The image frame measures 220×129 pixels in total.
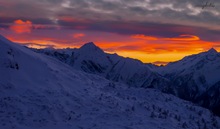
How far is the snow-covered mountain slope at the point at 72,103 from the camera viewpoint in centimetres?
2575

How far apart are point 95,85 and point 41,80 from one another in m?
6.15

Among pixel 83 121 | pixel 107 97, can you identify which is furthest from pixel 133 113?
pixel 83 121

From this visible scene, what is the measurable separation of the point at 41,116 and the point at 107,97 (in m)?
7.47

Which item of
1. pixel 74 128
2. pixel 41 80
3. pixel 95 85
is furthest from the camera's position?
pixel 95 85

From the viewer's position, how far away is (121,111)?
1156 inches

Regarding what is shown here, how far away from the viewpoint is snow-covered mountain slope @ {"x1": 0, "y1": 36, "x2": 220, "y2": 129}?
2575 cm

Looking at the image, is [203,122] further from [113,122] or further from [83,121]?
[83,121]

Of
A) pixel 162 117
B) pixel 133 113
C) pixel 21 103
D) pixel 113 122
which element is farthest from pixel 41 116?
pixel 162 117

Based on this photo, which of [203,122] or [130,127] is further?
[203,122]

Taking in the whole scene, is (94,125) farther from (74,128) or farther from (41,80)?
(41,80)

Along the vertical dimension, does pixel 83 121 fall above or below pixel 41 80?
below

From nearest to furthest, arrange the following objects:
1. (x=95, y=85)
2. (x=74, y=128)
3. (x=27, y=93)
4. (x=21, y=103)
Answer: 1. (x=74, y=128)
2. (x=21, y=103)
3. (x=27, y=93)
4. (x=95, y=85)

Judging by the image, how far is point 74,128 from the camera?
81.4 feet

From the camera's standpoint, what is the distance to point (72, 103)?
95.8ft
